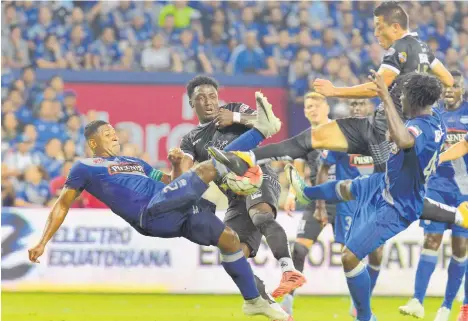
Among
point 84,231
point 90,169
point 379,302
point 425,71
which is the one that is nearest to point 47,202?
point 84,231

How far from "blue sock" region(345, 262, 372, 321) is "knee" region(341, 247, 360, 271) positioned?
41 millimetres

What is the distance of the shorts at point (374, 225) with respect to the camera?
8.18m

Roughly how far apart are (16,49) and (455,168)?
10.2m

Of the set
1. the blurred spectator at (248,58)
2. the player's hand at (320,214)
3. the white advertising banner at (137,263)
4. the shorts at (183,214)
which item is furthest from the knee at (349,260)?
the blurred spectator at (248,58)

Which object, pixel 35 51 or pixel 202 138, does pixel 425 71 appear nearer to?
pixel 202 138

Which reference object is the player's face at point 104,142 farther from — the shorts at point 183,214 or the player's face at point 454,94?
the player's face at point 454,94

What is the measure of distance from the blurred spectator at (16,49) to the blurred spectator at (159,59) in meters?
2.20

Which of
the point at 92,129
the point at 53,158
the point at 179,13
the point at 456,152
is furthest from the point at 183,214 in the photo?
the point at 179,13

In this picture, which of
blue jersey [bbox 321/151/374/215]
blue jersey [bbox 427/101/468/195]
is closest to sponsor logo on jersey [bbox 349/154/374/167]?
blue jersey [bbox 321/151/374/215]

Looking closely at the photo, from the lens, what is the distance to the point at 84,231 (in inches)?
554

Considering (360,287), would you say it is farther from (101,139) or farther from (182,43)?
(182,43)

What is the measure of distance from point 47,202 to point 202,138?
624cm

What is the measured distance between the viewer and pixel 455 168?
10883mm

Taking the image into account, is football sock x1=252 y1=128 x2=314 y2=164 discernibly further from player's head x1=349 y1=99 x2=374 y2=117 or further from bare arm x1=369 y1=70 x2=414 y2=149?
player's head x1=349 y1=99 x2=374 y2=117
